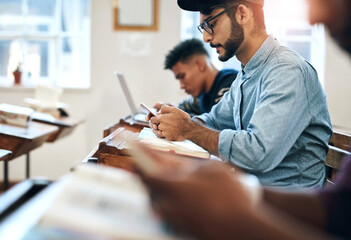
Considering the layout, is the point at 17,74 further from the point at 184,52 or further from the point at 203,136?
the point at 203,136

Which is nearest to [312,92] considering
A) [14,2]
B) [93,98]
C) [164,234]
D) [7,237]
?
[164,234]

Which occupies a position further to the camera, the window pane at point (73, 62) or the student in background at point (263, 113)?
the window pane at point (73, 62)

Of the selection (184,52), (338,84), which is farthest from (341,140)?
(338,84)

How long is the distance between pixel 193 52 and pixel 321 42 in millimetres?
1702

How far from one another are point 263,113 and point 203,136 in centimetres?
26

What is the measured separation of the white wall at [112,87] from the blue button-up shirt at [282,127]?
252 centimetres

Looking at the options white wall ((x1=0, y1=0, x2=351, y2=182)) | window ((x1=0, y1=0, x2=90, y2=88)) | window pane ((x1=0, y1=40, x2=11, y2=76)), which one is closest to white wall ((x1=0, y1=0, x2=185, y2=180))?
white wall ((x1=0, y1=0, x2=351, y2=182))

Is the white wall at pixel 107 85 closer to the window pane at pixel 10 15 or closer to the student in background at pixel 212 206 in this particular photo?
the window pane at pixel 10 15

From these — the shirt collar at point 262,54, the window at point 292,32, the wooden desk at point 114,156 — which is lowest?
the wooden desk at point 114,156

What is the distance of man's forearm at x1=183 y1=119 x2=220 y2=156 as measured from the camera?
4.28 ft

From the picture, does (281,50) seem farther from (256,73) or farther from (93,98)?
(93,98)

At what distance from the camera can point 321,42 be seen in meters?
3.92

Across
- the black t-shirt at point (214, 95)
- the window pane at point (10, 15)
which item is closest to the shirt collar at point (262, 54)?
the black t-shirt at point (214, 95)

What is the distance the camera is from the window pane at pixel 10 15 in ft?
13.2
